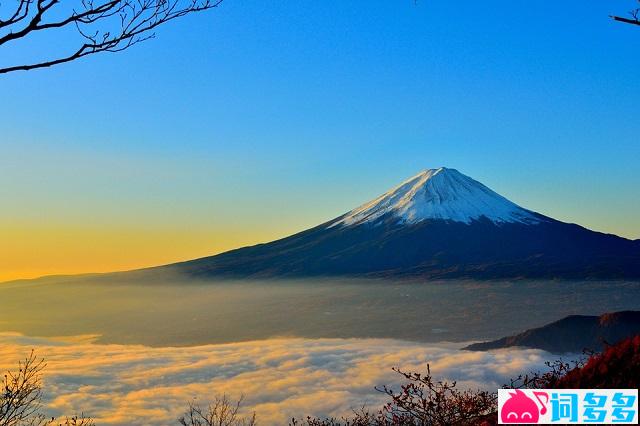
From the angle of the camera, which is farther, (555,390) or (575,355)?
(575,355)

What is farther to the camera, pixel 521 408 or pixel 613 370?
pixel 521 408

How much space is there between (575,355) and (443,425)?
191 metres

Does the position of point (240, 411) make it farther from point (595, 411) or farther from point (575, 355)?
point (595, 411)

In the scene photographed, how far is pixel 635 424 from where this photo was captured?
935cm

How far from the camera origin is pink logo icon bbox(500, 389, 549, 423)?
1097cm

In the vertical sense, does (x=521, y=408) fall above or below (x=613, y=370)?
below

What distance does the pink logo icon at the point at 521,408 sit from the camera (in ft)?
36.0

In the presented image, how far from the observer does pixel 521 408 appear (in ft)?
37.5

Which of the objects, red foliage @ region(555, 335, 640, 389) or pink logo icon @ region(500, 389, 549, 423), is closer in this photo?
red foliage @ region(555, 335, 640, 389)

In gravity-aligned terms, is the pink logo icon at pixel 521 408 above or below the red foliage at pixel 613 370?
below

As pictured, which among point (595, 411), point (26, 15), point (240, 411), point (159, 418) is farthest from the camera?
point (240, 411)

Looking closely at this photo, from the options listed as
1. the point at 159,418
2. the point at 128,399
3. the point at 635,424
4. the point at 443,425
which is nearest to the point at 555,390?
the point at 635,424

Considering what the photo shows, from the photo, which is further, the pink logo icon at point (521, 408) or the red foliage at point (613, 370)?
the pink logo icon at point (521, 408)

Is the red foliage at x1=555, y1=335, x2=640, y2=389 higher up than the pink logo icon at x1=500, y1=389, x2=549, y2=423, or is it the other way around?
the red foliage at x1=555, y1=335, x2=640, y2=389
